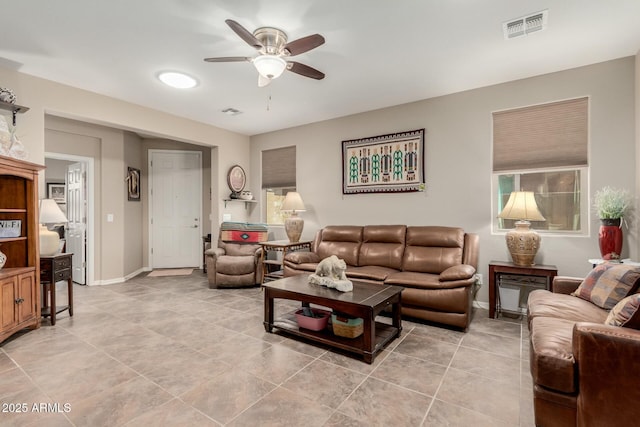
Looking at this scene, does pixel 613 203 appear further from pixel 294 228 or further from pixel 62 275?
pixel 62 275

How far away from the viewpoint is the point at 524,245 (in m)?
3.17

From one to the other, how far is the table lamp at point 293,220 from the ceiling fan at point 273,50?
236 cm

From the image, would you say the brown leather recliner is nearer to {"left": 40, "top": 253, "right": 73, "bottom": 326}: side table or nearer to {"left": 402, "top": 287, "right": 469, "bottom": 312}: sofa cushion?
{"left": 40, "top": 253, "right": 73, "bottom": 326}: side table

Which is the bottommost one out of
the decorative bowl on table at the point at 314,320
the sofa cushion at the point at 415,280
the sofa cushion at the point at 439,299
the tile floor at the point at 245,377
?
the tile floor at the point at 245,377

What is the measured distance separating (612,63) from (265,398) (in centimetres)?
434

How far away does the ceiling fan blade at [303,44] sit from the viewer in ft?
7.20

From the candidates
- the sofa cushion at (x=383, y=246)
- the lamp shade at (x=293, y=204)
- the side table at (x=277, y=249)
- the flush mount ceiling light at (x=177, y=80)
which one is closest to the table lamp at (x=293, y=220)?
the lamp shade at (x=293, y=204)

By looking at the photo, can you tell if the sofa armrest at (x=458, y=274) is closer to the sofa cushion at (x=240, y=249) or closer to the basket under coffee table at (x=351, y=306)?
the basket under coffee table at (x=351, y=306)

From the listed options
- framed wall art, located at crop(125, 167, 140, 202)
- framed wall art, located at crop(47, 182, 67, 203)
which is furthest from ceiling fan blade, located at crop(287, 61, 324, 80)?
framed wall art, located at crop(47, 182, 67, 203)

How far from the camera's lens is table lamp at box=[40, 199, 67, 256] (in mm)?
3289

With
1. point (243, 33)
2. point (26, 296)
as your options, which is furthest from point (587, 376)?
point (26, 296)

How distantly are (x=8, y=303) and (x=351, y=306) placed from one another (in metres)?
2.99

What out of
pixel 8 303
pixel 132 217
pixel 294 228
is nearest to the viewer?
pixel 8 303

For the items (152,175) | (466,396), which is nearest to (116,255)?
(152,175)
